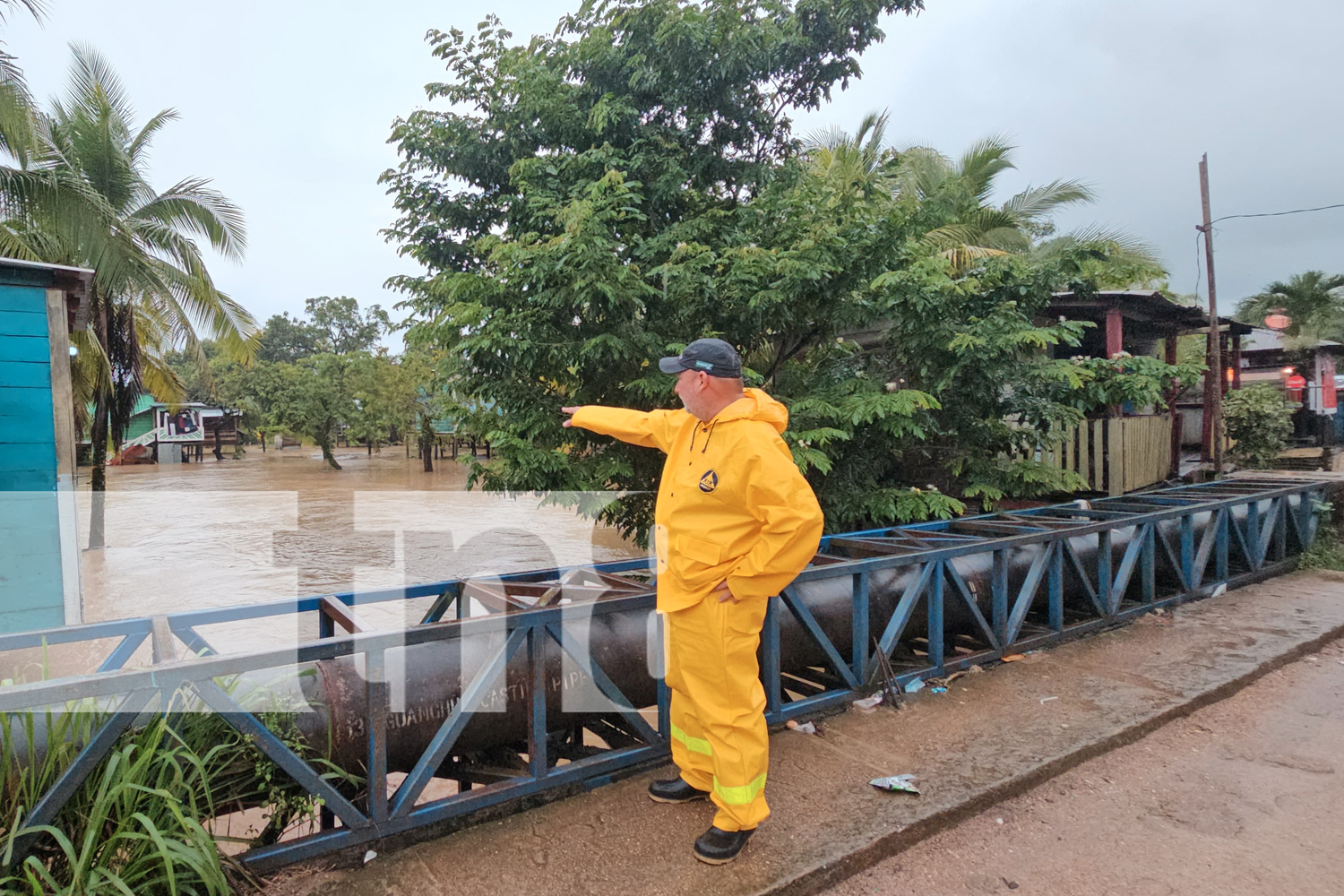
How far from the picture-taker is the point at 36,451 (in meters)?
5.83

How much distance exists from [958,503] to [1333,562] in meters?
4.16

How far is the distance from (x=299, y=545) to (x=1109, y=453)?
42.5 feet

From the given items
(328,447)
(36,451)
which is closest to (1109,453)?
(36,451)

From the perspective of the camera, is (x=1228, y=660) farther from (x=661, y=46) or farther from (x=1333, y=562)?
(x=661, y=46)

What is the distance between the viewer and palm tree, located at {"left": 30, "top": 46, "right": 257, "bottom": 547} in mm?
10344

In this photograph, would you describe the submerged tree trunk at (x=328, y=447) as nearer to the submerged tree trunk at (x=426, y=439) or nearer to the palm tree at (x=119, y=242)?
the submerged tree trunk at (x=426, y=439)

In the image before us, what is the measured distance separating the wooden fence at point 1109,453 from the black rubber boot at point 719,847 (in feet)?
30.8

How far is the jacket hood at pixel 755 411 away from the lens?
2.73 metres

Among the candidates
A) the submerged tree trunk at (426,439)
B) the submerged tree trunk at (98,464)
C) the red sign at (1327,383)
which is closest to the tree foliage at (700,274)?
the submerged tree trunk at (98,464)

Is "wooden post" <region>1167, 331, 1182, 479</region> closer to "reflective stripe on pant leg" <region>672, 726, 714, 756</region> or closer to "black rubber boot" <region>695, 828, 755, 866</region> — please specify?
"reflective stripe on pant leg" <region>672, 726, 714, 756</region>

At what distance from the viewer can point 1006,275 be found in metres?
8.09

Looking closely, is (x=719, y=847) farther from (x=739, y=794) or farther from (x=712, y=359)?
(x=712, y=359)

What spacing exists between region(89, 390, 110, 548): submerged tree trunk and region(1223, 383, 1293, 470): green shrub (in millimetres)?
19146

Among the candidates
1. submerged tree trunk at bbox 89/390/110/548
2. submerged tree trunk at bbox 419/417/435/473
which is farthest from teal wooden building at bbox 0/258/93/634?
submerged tree trunk at bbox 419/417/435/473
